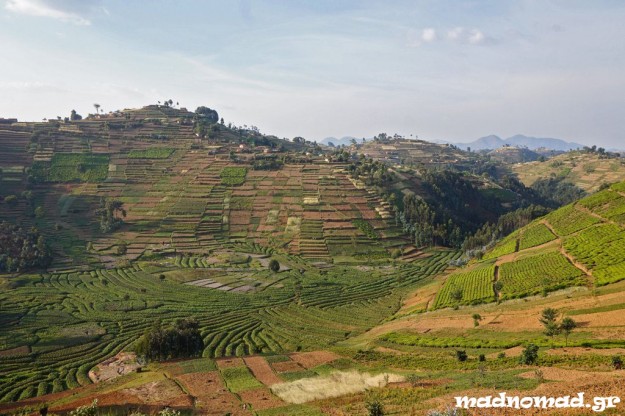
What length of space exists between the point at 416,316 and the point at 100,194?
430ft

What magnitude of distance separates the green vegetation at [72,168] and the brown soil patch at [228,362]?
13852cm

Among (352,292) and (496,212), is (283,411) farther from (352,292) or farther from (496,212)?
(496,212)

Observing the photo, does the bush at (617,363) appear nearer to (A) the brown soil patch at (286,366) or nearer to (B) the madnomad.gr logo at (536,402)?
(B) the madnomad.gr logo at (536,402)

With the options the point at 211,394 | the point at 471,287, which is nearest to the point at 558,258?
the point at 471,287

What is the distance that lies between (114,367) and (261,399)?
2825 centimetres

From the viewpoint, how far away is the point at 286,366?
49.4 meters

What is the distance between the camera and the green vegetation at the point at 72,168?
530 ft

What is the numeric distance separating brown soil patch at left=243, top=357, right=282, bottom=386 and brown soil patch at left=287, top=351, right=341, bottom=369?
13.6 ft

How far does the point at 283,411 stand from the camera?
3491cm

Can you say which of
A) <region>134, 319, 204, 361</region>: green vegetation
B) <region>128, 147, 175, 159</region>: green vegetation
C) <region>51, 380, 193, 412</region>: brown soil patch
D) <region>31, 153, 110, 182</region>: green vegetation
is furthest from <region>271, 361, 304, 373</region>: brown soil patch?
<region>128, 147, 175, 159</region>: green vegetation

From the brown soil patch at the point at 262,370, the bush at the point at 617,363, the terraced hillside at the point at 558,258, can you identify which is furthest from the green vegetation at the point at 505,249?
the brown soil patch at the point at 262,370

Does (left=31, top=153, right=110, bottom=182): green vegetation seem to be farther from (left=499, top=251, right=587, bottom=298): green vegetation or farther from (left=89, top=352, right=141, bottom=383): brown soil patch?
(left=499, top=251, right=587, bottom=298): green vegetation

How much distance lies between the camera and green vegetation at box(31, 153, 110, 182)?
162m

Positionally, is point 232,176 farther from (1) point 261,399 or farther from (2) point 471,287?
(1) point 261,399
